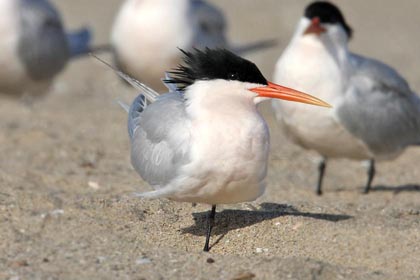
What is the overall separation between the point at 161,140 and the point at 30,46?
13.4ft

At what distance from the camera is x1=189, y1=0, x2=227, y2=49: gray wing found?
7.53 meters

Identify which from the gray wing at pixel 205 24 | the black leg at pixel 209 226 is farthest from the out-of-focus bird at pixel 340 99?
the black leg at pixel 209 226

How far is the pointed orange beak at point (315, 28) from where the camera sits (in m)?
5.72

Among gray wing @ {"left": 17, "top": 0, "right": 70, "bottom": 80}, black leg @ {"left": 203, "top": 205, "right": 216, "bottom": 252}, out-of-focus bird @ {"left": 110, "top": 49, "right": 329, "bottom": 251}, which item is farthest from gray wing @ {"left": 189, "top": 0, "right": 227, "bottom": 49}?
out-of-focus bird @ {"left": 110, "top": 49, "right": 329, "bottom": 251}

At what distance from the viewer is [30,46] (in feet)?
24.8

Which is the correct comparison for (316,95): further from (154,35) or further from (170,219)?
(154,35)

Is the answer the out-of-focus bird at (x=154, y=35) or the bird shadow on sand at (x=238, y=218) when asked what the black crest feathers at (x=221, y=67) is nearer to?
the bird shadow on sand at (x=238, y=218)

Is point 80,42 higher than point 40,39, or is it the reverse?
point 80,42

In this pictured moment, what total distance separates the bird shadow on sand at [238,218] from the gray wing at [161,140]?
35 cm

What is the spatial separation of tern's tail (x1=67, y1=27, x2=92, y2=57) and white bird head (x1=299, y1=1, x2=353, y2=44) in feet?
10.2

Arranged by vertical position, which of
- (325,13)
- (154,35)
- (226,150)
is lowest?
(226,150)

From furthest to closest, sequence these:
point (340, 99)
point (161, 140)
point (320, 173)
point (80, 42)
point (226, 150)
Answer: point (80, 42) → point (320, 173) → point (340, 99) → point (161, 140) → point (226, 150)

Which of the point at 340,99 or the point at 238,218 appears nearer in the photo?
the point at 238,218

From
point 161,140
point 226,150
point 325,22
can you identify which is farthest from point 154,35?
point 226,150
